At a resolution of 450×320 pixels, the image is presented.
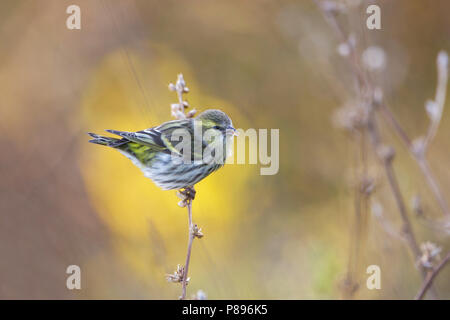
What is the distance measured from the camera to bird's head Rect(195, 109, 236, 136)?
121 inches

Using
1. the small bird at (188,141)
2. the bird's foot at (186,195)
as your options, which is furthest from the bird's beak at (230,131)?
the bird's foot at (186,195)

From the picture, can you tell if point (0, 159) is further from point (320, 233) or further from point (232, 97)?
point (320, 233)

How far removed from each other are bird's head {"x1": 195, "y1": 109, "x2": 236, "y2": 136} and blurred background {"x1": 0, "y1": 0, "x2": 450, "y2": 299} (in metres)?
1.45

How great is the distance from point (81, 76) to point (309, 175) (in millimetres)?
2955

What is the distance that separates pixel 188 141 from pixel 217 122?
0.25 m

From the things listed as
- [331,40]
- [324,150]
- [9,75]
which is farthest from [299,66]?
[9,75]

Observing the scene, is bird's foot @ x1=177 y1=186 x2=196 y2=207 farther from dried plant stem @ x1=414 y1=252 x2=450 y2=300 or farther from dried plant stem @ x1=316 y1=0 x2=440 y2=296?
dried plant stem @ x1=414 y1=252 x2=450 y2=300

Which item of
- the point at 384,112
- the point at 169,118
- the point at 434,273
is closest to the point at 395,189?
the point at 384,112

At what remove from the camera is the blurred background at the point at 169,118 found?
4629 mm

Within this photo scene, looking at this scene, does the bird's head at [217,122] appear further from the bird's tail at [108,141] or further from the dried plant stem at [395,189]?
the dried plant stem at [395,189]

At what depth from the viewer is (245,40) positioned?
18.8 ft

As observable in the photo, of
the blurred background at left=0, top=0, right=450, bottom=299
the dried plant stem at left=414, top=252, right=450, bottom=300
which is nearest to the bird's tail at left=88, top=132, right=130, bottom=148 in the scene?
the blurred background at left=0, top=0, right=450, bottom=299

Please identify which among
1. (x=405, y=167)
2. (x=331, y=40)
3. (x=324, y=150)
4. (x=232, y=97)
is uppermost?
(x=331, y=40)
